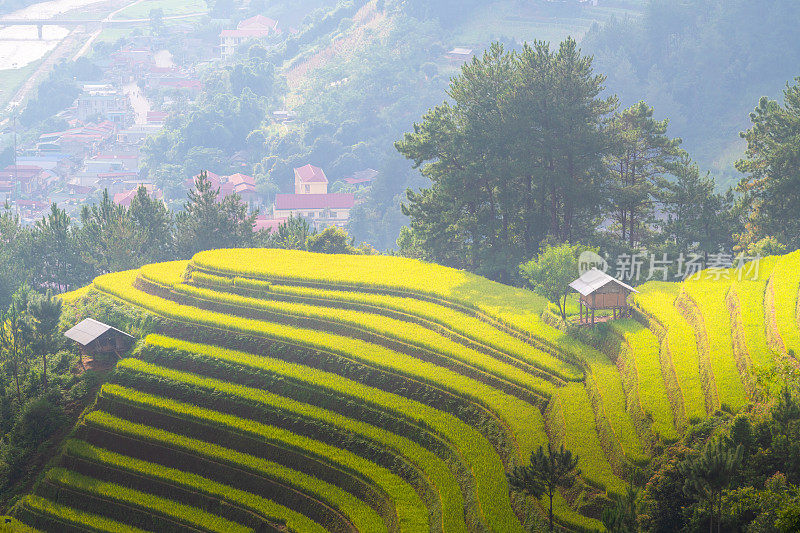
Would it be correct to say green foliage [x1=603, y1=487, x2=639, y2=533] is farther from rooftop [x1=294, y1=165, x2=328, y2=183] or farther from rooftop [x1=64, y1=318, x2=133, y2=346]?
rooftop [x1=294, y1=165, x2=328, y2=183]

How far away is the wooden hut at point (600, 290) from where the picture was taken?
35.1m

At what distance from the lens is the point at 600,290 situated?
35.3 m

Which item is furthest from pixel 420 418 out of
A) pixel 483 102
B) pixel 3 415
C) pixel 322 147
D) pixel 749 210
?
pixel 322 147

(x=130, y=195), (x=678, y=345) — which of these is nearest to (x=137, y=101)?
(x=130, y=195)

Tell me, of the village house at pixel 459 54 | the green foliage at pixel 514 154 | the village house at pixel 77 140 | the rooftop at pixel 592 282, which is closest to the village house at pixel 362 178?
the village house at pixel 459 54

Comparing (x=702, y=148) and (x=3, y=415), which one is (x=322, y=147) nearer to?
(x=702, y=148)

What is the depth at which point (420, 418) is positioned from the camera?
30891 mm

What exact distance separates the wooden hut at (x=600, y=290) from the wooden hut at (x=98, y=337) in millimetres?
21941

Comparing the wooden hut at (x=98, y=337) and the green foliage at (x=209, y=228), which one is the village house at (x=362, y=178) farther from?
the wooden hut at (x=98, y=337)

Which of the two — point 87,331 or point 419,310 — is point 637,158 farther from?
point 87,331

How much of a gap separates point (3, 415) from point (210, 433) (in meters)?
10.7

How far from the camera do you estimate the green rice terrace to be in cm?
2762

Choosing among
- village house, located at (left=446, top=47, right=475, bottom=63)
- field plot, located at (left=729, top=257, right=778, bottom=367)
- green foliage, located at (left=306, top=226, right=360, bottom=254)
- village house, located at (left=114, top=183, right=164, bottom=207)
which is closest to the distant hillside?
village house, located at (left=446, top=47, right=475, bottom=63)

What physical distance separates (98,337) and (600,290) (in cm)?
2403
